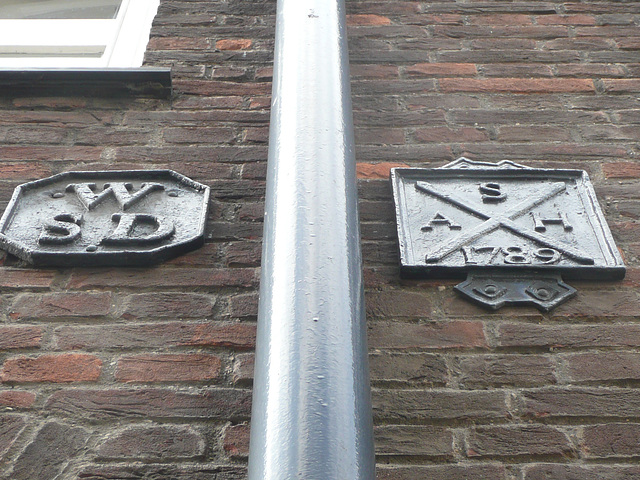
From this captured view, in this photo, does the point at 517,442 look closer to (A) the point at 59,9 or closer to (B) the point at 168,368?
(B) the point at 168,368

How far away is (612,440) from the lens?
1492 mm

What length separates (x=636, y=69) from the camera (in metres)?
2.48

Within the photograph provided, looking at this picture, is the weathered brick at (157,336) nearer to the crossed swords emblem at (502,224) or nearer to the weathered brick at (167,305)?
the weathered brick at (167,305)

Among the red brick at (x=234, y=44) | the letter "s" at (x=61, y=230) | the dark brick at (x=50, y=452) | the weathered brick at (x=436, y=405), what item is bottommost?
the dark brick at (x=50, y=452)

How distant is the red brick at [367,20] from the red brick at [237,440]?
1.66 m

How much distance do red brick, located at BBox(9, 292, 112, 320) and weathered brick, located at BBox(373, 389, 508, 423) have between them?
2.17 feet

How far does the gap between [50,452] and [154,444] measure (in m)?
0.20

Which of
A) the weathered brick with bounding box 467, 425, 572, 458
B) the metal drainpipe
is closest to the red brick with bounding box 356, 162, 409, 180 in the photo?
the metal drainpipe

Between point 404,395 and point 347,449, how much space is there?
60cm

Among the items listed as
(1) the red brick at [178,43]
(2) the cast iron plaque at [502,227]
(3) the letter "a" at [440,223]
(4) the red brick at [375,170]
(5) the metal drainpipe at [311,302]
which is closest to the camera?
(5) the metal drainpipe at [311,302]

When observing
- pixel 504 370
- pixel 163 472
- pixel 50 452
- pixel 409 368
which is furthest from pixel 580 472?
pixel 50 452

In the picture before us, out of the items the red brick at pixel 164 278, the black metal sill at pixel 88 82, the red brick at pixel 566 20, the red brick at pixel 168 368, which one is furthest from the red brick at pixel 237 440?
the red brick at pixel 566 20

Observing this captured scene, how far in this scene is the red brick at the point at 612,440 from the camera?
58.0 inches

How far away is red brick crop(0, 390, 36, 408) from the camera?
60.3 inches
